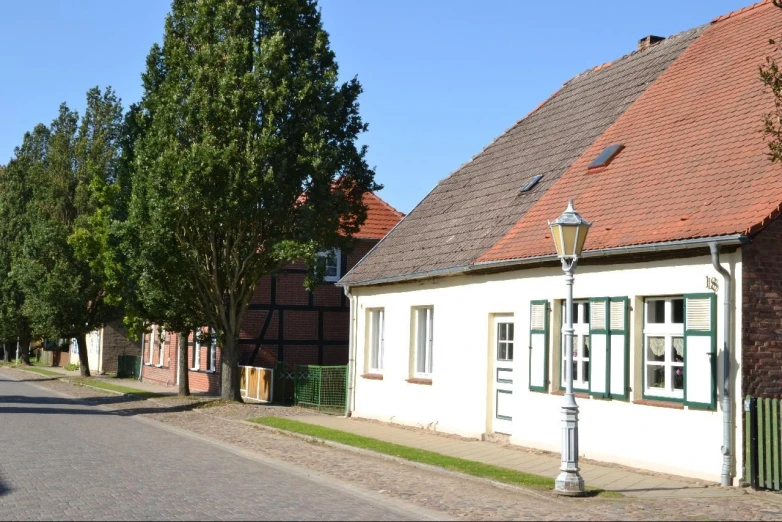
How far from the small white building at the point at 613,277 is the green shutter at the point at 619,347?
0.03 m

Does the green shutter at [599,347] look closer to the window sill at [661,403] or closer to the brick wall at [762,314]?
the window sill at [661,403]

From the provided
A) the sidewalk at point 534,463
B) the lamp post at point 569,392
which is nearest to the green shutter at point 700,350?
the sidewalk at point 534,463

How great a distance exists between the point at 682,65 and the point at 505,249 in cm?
548

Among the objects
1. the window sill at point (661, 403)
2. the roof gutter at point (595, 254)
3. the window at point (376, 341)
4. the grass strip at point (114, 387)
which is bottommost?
the grass strip at point (114, 387)

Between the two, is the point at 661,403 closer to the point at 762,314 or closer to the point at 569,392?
the point at 762,314

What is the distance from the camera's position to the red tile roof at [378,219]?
35688 millimetres

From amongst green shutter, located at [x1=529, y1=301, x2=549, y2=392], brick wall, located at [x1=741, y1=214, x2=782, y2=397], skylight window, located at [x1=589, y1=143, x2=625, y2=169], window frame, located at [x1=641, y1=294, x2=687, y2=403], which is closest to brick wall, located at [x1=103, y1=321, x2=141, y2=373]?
skylight window, located at [x1=589, y1=143, x2=625, y2=169]

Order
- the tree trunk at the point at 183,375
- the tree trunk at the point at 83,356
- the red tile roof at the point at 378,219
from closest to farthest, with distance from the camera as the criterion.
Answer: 1. the tree trunk at the point at 183,375
2. the red tile roof at the point at 378,219
3. the tree trunk at the point at 83,356

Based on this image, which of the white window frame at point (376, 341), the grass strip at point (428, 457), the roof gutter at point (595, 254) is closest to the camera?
the roof gutter at point (595, 254)

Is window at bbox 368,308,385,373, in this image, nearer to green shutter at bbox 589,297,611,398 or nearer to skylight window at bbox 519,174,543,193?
skylight window at bbox 519,174,543,193

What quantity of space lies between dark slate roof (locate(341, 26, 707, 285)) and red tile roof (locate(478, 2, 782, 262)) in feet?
2.32

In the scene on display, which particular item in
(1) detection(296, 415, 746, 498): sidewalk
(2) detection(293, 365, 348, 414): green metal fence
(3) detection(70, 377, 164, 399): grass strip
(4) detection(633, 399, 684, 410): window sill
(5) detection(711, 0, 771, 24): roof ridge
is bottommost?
(3) detection(70, 377, 164, 399): grass strip

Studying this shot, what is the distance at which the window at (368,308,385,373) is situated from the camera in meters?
23.6

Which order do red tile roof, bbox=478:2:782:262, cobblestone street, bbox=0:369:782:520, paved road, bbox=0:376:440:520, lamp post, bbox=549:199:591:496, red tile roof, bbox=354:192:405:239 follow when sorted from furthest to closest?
red tile roof, bbox=354:192:405:239, red tile roof, bbox=478:2:782:262, lamp post, bbox=549:199:591:496, cobblestone street, bbox=0:369:782:520, paved road, bbox=0:376:440:520
